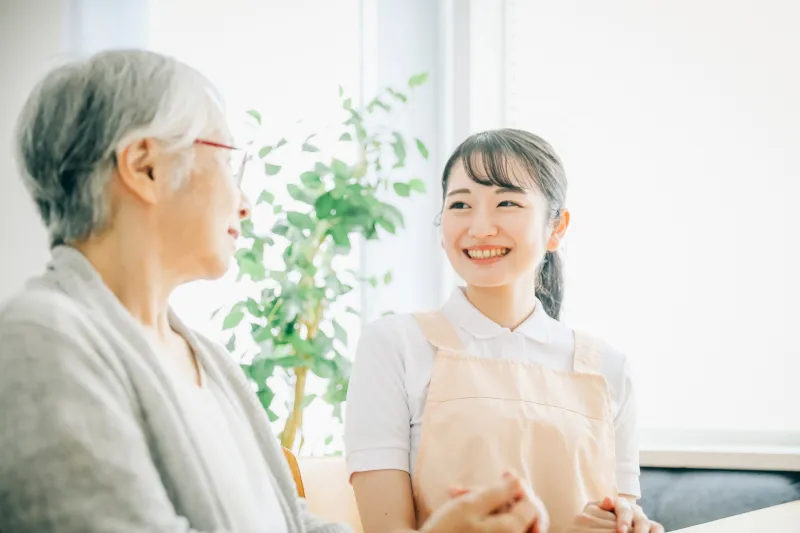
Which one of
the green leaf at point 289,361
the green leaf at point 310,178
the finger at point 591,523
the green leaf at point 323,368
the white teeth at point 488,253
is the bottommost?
the green leaf at point 323,368

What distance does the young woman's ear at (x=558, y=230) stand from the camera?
1.59 meters

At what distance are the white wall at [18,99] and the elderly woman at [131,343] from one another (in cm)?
133

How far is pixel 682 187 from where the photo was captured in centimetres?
235

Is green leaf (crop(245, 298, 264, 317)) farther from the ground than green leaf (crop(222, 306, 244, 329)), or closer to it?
farther from the ground

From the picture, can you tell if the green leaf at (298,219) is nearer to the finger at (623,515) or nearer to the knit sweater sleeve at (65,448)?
the finger at (623,515)

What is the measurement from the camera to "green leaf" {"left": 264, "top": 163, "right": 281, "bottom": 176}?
2.22 meters

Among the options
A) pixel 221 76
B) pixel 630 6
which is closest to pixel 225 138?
pixel 221 76

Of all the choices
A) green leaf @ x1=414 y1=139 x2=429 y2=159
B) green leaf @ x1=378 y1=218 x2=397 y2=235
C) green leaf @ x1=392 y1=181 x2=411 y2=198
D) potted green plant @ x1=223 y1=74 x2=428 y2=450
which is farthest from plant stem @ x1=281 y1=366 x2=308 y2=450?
green leaf @ x1=414 y1=139 x2=429 y2=159

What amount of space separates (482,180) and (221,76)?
130 centimetres

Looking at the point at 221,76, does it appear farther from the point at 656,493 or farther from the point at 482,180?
the point at 656,493

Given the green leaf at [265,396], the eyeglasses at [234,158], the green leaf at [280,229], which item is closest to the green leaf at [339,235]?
the green leaf at [280,229]

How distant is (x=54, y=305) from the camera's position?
0.79 m

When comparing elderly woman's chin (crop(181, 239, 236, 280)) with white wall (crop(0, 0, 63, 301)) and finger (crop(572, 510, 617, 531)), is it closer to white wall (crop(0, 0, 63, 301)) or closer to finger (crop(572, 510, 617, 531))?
finger (crop(572, 510, 617, 531))

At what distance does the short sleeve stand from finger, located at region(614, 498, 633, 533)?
1.15 ft
